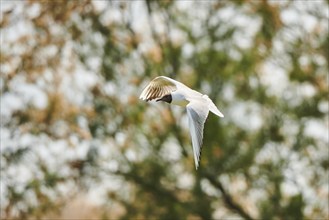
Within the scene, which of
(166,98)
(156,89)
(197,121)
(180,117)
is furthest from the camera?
(180,117)

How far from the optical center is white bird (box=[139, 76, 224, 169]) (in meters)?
3.88

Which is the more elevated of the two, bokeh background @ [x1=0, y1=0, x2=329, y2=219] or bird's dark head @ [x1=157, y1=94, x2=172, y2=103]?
bokeh background @ [x1=0, y1=0, x2=329, y2=219]

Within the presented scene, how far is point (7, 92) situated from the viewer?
10.3 metres

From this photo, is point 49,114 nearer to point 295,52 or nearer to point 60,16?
point 60,16

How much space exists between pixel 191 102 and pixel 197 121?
31 centimetres

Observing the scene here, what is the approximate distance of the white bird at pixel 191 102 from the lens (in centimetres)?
388

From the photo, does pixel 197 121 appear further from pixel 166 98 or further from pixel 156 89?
pixel 156 89

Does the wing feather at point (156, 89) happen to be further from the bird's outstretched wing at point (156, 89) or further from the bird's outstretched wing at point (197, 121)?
the bird's outstretched wing at point (197, 121)

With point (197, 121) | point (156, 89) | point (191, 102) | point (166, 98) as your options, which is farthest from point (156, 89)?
point (197, 121)

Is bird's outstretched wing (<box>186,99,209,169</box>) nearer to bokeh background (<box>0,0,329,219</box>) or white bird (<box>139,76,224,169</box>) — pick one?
white bird (<box>139,76,224,169</box>)

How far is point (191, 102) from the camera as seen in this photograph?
436 centimetres

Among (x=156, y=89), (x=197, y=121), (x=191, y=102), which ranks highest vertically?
(x=156, y=89)

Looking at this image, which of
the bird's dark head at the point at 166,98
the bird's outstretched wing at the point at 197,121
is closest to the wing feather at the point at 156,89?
the bird's dark head at the point at 166,98

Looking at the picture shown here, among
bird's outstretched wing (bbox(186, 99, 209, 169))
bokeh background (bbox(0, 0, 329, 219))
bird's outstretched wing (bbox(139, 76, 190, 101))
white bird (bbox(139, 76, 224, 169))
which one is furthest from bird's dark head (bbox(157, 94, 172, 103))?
bokeh background (bbox(0, 0, 329, 219))
